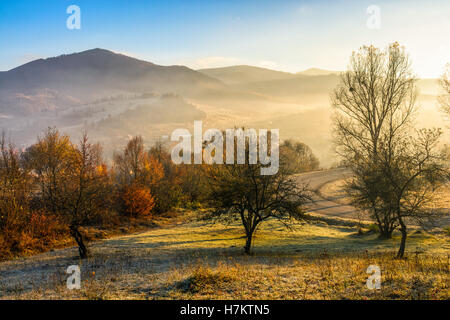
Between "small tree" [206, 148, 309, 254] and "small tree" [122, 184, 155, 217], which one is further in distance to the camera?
"small tree" [122, 184, 155, 217]

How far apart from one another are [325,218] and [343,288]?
2559 centimetres

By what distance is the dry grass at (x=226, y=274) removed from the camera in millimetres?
10227

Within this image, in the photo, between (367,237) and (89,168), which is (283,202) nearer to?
(367,237)

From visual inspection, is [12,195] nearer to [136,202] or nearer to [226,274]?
[136,202]

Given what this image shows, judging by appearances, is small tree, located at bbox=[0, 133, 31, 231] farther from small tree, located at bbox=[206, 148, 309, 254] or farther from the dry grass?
A: small tree, located at bbox=[206, 148, 309, 254]

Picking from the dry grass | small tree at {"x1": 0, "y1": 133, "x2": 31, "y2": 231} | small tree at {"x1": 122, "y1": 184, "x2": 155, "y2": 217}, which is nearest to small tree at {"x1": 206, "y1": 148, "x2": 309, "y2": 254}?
the dry grass

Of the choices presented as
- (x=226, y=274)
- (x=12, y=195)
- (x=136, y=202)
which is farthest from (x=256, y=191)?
(x=136, y=202)

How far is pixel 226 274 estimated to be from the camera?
12.2 metres

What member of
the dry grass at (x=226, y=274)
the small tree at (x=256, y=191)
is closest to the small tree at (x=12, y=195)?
the dry grass at (x=226, y=274)

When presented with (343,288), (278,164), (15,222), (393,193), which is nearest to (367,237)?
(393,193)

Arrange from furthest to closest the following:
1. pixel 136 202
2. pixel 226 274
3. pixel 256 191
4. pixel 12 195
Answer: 1. pixel 136 202
2. pixel 12 195
3. pixel 256 191
4. pixel 226 274

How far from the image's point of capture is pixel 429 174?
1424 cm

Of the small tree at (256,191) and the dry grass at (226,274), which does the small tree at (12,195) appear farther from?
the small tree at (256,191)

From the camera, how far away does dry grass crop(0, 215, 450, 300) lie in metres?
10.2
